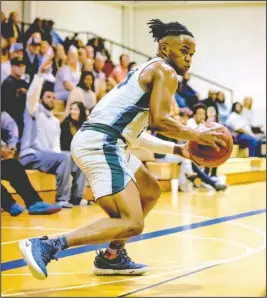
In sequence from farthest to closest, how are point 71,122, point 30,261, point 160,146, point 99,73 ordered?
point 99,73 < point 71,122 < point 160,146 < point 30,261

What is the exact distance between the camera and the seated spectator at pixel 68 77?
34.8ft

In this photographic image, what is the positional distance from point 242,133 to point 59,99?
4.30m

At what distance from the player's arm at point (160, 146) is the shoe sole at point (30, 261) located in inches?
35.5

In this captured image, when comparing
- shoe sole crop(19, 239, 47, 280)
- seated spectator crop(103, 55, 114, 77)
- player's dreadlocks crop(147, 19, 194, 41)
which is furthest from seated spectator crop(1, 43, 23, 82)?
shoe sole crop(19, 239, 47, 280)

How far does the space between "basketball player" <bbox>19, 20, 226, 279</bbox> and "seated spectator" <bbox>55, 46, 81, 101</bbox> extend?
6.64 meters

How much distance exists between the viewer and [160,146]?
422cm

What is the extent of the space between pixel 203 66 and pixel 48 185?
9.21 metres

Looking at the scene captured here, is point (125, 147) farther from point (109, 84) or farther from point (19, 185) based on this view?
point (109, 84)

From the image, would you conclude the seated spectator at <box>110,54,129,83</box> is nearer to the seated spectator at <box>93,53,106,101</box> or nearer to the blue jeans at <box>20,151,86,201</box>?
the seated spectator at <box>93,53,106,101</box>

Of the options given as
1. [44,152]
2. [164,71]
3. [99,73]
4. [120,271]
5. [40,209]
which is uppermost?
[99,73]

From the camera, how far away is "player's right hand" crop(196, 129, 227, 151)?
3633 millimetres

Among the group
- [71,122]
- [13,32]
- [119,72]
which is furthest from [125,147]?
[119,72]

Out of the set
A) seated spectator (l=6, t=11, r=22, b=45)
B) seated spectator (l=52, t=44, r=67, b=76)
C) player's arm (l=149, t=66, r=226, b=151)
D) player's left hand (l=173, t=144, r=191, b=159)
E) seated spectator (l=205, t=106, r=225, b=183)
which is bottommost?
seated spectator (l=205, t=106, r=225, b=183)

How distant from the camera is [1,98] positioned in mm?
7742
